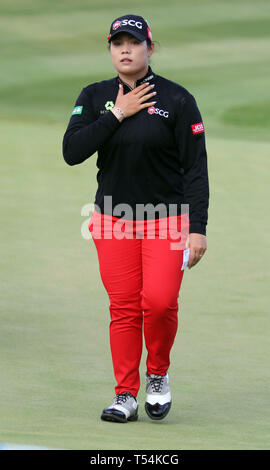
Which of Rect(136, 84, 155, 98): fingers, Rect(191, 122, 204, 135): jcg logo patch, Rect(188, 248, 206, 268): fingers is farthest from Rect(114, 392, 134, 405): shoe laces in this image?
Rect(136, 84, 155, 98): fingers

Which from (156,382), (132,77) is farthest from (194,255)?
(132,77)

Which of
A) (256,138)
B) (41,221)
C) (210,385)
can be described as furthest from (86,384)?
(256,138)

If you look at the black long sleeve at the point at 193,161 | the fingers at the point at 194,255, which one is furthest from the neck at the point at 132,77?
the fingers at the point at 194,255

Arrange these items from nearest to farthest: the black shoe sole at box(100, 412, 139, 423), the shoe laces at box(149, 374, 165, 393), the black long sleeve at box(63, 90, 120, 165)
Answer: the black long sleeve at box(63, 90, 120, 165), the black shoe sole at box(100, 412, 139, 423), the shoe laces at box(149, 374, 165, 393)

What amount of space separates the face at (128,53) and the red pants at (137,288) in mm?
689

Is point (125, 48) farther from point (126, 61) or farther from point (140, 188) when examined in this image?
point (140, 188)

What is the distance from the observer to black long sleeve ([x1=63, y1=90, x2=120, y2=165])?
5230 millimetres

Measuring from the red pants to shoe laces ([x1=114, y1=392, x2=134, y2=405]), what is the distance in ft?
0.09

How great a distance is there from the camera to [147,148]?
5293 mm

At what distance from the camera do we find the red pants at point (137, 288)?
5.36 meters

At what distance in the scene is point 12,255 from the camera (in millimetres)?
9828

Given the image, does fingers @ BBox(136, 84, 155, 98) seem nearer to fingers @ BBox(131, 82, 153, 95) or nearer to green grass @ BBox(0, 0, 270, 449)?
fingers @ BBox(131, 82, 153, 95)

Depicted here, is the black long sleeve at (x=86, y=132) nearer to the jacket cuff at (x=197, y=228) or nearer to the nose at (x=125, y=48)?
the nose at (x=125, y=48)

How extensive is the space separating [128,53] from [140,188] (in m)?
0.61
